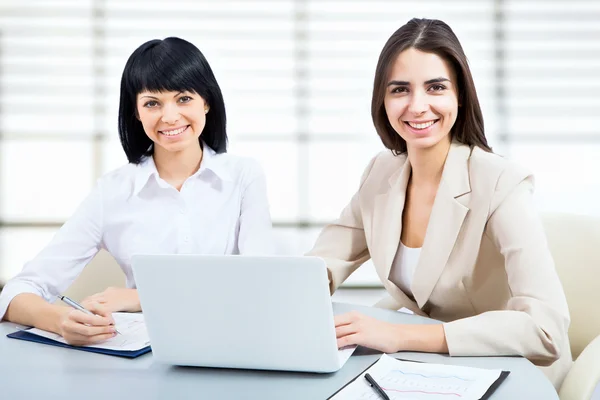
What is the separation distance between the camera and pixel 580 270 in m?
1.79

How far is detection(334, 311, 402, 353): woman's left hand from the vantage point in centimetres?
125

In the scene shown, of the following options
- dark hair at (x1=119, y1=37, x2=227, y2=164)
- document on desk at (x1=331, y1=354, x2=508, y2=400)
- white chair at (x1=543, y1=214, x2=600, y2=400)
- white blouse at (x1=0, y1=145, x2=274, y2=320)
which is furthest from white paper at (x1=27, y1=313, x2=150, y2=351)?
white chair at (x1=543, y1=214, x2=600, y2=400)

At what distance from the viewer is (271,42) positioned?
408cm

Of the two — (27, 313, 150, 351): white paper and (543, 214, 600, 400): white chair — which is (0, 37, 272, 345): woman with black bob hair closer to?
(27, 313, 150, 351): white paper

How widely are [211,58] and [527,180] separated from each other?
9.31 feet

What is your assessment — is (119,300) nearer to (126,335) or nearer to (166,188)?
(126,335)

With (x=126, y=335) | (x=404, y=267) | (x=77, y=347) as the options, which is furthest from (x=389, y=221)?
(x=77, y=347)

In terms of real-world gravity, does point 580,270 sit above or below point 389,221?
below

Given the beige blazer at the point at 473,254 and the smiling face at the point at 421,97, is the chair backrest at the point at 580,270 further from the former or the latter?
the smiling face at the point at 421,97

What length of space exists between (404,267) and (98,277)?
0.90 metres

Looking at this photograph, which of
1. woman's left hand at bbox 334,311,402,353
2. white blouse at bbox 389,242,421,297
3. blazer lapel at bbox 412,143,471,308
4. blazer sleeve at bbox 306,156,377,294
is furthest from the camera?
blazer sleeve at bbox 306,156,377,294

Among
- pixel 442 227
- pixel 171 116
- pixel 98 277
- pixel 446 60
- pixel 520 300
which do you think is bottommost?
pixel 98 277

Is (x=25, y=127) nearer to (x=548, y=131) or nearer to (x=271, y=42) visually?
(x=271, y=42)

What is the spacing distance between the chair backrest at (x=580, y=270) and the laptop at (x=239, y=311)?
938 mm
